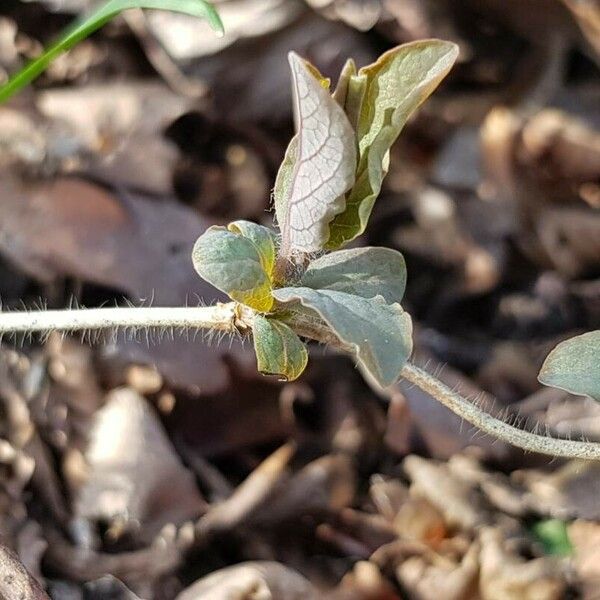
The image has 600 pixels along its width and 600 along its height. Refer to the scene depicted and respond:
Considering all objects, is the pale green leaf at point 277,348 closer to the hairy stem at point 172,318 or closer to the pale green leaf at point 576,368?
the hairy stem at point 172,318

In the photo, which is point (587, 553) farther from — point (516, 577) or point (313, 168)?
point (313, 168)

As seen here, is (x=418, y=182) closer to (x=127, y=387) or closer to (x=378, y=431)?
(x=378, y=431)

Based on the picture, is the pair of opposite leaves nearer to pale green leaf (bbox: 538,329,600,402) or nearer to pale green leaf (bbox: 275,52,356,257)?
pale green leaf (bbox: 275,52,356,257)

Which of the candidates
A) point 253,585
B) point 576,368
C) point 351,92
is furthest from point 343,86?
point 253,585

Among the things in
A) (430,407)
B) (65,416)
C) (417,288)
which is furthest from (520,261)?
(65,416)

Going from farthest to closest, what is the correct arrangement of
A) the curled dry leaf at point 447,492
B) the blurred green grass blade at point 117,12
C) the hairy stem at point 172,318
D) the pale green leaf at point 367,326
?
the curled dry leaf at point 447,492, the blurred green grass blade at point 117,12, the hairy stem at point 172,318, the pale green leaf at point 367,326

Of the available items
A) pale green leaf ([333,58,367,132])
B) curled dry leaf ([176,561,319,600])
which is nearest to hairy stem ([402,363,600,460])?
pale green leaf ([333,58,367,132])

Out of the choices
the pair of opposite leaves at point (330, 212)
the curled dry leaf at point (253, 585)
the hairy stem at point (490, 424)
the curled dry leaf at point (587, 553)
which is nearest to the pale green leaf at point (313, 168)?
the pair of opposite leaves at point (330, 212)
